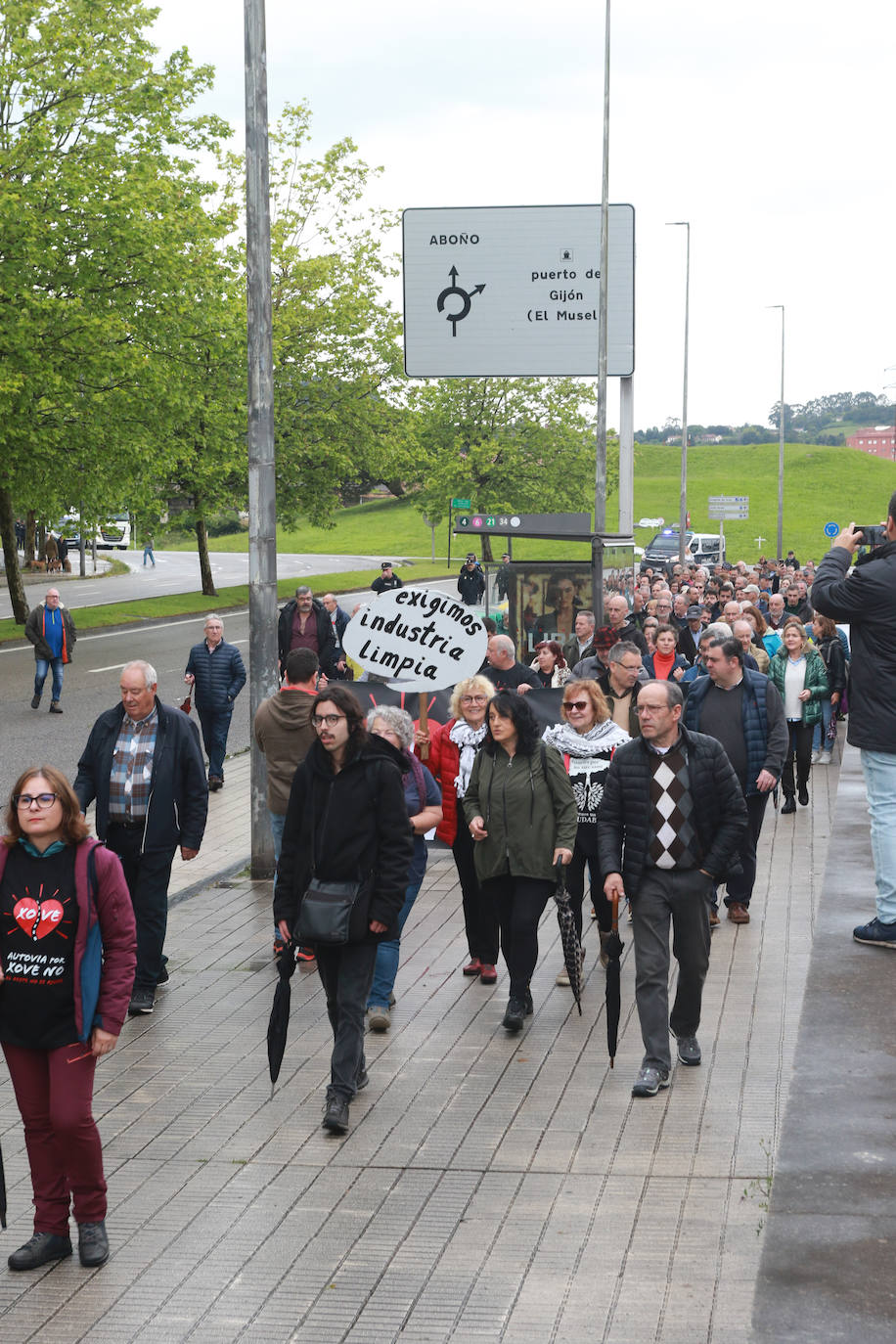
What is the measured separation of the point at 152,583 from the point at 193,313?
2330 cm

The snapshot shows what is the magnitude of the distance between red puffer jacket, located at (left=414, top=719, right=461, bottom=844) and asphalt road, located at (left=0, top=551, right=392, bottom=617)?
3167 centimetres

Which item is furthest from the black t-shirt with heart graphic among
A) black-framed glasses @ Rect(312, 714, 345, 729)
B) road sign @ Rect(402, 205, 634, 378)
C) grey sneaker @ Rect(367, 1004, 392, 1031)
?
road sign @ Rect(402, 205, 634, 378)

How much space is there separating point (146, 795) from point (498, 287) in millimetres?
11663

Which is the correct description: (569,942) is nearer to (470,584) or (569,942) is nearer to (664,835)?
(664,835)

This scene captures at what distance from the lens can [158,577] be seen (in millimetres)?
59875

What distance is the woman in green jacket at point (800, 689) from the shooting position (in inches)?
560

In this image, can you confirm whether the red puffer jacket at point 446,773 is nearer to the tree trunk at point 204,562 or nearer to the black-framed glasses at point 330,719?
the black-framed glasses at point 330,719

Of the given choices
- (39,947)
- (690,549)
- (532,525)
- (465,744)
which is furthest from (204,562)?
(39,947)

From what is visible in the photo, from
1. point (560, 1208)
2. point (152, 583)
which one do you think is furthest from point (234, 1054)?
point (152, 583)

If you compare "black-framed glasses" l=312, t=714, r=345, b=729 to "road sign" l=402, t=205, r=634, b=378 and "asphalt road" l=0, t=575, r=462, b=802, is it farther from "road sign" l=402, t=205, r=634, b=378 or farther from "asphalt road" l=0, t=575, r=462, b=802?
"road sign" l=402, t=205, r=634, b=378

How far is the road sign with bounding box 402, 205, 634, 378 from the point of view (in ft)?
60.8

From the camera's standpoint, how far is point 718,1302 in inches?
191

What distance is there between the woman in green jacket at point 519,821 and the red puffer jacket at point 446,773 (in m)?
0.97

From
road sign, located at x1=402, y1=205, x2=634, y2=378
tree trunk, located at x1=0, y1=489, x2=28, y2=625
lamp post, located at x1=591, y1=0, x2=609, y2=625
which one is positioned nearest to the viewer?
lamp post, located at x1=591, y1=0, x2=609, y2=625
